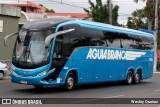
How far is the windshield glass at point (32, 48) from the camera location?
1822cm

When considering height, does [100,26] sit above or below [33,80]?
above

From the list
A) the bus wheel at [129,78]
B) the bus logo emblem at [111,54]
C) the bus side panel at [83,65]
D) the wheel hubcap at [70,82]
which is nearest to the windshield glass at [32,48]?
the bus side panel at [83,65]

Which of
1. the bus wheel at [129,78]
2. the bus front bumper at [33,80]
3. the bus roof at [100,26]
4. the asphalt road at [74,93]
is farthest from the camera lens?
the bus wheel at [129,78]

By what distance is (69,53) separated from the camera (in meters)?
19.4

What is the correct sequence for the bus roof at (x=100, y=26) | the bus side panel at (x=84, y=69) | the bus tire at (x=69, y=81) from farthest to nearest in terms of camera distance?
the bus roof at (x=100, y=26), the bus side panel at (x=84, y=69), the bus tire at (x=69, y=81)

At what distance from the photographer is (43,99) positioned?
51.2 ft

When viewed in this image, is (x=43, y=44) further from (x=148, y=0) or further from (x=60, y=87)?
(x=148, y=0)

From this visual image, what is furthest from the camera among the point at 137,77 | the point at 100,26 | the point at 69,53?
the point at 137,77

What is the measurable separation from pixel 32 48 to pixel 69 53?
1.88 m

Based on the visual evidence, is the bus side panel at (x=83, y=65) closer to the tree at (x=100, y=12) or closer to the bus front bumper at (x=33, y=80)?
the bus front bumper at (x=33, y=80)

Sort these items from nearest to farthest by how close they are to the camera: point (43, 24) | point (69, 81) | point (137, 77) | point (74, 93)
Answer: point (74, 93), point (43, 24), point (69, 81), point (137, 77)

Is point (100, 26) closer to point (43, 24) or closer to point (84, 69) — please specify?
point (84, 69)

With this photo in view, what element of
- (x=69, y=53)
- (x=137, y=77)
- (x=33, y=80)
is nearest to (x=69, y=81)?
(x=69, y=53)

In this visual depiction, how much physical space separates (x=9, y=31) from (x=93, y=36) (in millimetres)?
16594
